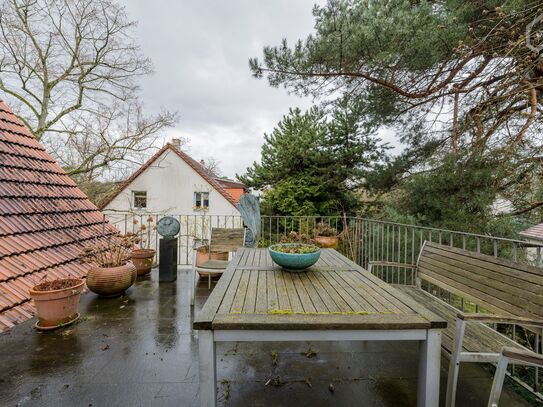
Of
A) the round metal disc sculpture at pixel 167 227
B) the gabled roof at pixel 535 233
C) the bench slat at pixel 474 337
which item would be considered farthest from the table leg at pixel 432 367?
the gabled roof at pixel 535 233

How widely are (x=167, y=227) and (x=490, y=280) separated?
12.5ft

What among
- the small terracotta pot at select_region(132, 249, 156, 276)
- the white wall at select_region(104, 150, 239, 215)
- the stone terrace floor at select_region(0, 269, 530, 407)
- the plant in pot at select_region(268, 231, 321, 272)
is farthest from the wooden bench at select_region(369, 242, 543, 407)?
the white wall at select_region(104, 150, 239, 215)

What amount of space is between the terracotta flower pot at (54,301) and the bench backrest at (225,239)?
1555 mm

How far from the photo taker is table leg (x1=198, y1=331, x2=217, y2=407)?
1.27m

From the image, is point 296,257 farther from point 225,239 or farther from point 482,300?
point 225,239

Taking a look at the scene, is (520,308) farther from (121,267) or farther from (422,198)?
(422,198)

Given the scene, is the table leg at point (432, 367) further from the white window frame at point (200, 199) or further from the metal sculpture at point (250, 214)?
the white window frame at point (200, 199)

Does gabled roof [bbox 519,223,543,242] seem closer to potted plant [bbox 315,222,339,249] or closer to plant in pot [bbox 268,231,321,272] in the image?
potted plant [bbox 315,222,339,249]

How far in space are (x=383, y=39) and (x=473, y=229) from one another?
130 inches

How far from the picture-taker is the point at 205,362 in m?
1.28

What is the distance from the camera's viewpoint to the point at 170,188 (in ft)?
41.2

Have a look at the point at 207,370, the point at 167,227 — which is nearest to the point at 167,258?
the point at 167,227

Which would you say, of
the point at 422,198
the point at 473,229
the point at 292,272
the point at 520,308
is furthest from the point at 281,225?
the point at 520,308

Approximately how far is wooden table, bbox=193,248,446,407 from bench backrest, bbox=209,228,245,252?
2.01 m
